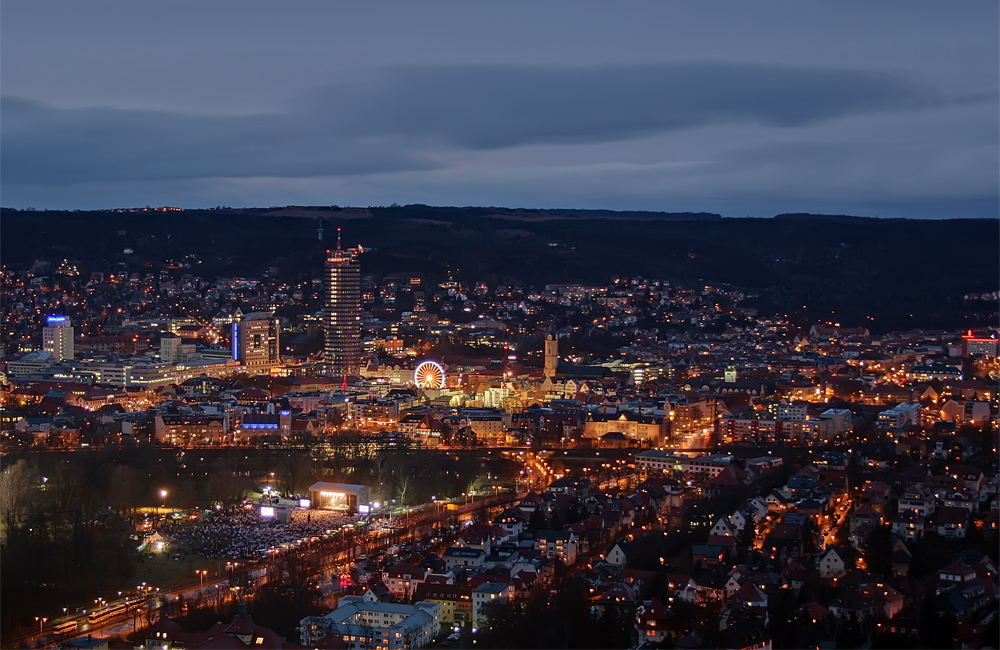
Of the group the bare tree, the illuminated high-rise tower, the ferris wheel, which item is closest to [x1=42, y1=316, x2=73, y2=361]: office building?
the illuminated high-rise tower

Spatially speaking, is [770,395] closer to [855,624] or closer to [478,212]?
[855,624]

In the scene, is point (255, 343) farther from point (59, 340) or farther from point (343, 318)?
point (59, 340)

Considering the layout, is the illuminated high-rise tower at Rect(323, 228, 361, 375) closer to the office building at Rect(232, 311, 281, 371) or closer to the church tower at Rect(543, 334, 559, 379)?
the office building at Rect(232, 311, 281, 371)

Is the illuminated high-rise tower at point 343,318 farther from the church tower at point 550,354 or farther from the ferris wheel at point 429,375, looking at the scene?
the church tower at point 550,354

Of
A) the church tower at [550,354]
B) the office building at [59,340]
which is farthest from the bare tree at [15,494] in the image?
the office building at [59,340]

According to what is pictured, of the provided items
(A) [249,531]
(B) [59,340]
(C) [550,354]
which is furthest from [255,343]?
(A) [249,531]

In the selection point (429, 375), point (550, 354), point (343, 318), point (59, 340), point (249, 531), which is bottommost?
point (249, 531)
